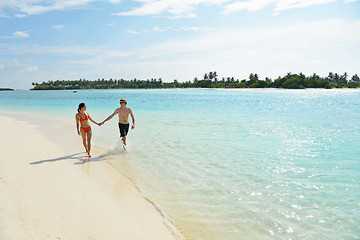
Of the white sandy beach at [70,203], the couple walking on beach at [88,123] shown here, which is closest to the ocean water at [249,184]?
the white sandy beach at [70,203]

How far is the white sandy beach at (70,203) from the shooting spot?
Answer: 3822mm

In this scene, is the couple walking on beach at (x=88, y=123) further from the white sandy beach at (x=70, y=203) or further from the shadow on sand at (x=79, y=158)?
the white sandy beach at (x=70, y=203)

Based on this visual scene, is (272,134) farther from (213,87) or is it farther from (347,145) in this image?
(213,87)

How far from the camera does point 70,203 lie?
15.6ft

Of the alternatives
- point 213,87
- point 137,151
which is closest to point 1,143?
point 137,151

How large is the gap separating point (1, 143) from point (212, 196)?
8.89 m

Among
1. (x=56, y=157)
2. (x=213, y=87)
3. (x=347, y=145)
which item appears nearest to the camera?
(x=56, y=157)

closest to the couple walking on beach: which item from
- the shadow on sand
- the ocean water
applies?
the shadow on sand

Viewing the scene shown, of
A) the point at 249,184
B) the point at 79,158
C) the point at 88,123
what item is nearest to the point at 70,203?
the point at 79,158

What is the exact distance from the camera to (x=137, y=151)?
9.62 metres

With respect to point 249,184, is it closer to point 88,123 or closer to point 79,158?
point 79,158

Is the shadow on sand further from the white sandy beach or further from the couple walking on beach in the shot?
the couple walking on beach

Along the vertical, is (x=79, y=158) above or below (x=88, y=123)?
below

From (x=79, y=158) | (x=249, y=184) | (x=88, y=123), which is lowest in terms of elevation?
(x=249, y=184)
